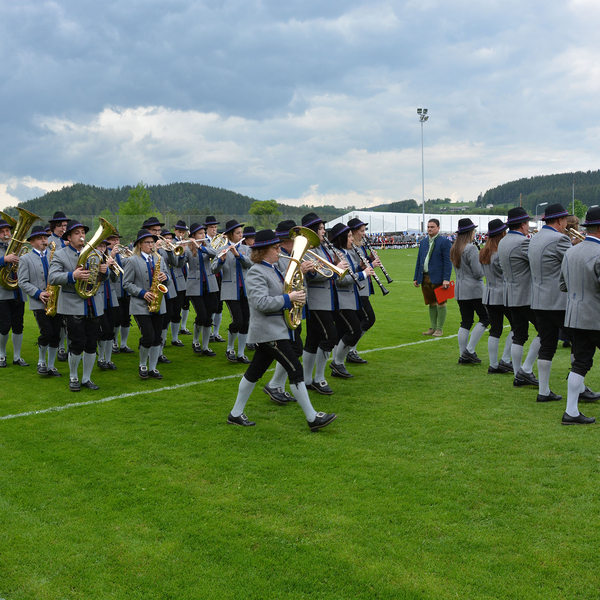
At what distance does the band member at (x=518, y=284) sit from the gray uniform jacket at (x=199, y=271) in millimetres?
5386

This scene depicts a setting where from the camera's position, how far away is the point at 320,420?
625cm

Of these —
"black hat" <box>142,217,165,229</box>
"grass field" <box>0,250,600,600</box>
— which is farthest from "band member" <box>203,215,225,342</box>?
"grass field" <box>0,250,600,600</box>

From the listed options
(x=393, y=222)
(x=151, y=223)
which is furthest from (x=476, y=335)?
(x=393, y=222)

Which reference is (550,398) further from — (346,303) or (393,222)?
(393,222)

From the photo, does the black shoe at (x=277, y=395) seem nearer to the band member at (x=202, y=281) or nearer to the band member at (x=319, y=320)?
the band member at (x=319, y=320)

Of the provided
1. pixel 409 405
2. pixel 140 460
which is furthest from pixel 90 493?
pixel 409 405

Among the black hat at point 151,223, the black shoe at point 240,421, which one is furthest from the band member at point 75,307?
the black shoe at point 240,421

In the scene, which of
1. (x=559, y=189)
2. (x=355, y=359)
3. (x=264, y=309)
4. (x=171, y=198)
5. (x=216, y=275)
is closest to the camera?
(x=264, y=309)

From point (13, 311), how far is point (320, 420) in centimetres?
673

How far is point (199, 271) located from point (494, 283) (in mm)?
5467

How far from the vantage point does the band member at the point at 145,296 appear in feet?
29.0

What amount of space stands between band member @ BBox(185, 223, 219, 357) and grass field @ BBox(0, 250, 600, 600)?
290cm

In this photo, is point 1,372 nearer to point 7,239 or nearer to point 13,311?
point 13,311

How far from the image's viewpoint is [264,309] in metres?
6.14
